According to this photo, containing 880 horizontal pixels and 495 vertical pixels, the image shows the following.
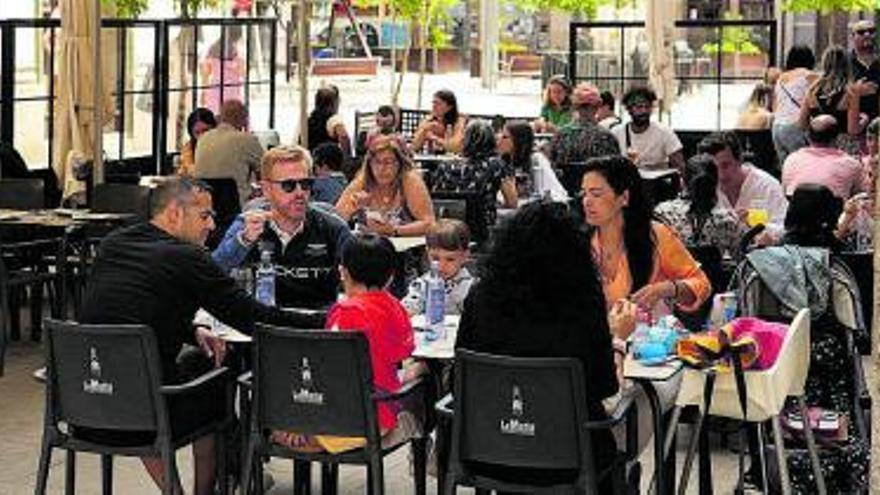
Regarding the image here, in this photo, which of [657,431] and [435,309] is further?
[435,309]

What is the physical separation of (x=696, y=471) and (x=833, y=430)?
1.45 m

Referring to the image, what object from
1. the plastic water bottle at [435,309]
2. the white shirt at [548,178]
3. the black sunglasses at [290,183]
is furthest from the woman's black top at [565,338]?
the white shirt at [548,178]

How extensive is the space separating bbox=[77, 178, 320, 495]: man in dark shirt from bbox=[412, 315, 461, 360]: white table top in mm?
503

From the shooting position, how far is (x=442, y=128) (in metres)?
17.6

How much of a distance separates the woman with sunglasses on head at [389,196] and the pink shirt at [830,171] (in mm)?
2871

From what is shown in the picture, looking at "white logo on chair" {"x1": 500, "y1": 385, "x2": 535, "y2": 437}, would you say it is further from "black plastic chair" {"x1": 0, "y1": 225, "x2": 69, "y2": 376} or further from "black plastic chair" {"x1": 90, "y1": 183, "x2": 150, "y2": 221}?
"black plastic chair" {"x1": 90, "y1": 183, "x2": 150, "y2": 221}

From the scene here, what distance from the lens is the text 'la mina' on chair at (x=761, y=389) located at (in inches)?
299

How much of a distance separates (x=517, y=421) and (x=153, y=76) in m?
12.6

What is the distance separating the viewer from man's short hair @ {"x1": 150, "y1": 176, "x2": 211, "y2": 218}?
314 inches

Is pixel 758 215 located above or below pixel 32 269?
above

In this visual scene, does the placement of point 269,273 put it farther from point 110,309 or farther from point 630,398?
point 630,398

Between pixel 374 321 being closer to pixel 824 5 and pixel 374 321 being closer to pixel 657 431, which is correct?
pixel 657 431

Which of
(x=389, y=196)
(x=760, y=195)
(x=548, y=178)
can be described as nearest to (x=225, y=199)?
(x=548, y=178)

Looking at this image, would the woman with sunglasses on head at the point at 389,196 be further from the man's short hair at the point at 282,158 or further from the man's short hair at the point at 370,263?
the man's short hair at the point at 370,263
